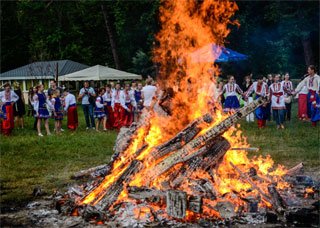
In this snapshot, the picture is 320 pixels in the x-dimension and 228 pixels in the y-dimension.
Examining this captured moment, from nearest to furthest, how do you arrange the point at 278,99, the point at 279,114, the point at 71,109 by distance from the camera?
the point at 278,99
the point at 279,114
the point at 71,109

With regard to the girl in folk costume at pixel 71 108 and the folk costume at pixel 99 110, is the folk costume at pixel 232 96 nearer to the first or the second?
the folk costume at pixel 99 110

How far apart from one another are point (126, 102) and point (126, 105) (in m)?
0.14

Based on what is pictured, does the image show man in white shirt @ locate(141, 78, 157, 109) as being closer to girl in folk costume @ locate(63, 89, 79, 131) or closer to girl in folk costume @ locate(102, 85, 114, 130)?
girl in folk costume @ locate(102, 85, 114, 130)

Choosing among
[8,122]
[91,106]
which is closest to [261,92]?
[91,106]

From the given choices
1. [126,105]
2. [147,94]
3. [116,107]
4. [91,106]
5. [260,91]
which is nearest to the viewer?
[260,91]

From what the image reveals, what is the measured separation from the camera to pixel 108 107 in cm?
1744

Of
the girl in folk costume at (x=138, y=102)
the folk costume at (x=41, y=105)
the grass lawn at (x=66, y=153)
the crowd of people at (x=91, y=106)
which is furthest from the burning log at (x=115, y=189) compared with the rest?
the girl in folk costume at (x=138, y=102)

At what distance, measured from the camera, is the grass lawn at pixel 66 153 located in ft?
27.8

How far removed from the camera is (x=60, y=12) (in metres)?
45.2

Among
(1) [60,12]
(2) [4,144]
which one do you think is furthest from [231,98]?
(1) [60,12]

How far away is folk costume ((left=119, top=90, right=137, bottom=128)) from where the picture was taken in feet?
55.8

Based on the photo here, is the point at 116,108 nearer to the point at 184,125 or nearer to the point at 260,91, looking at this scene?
the point at 260,91

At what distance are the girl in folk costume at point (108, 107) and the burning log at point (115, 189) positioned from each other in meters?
10.7

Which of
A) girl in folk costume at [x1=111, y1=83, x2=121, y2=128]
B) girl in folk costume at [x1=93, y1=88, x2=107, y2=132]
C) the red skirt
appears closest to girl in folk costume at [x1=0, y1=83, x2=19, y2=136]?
girl in folk costume at [x1=93, y1=88, x2=107, y2=132]
